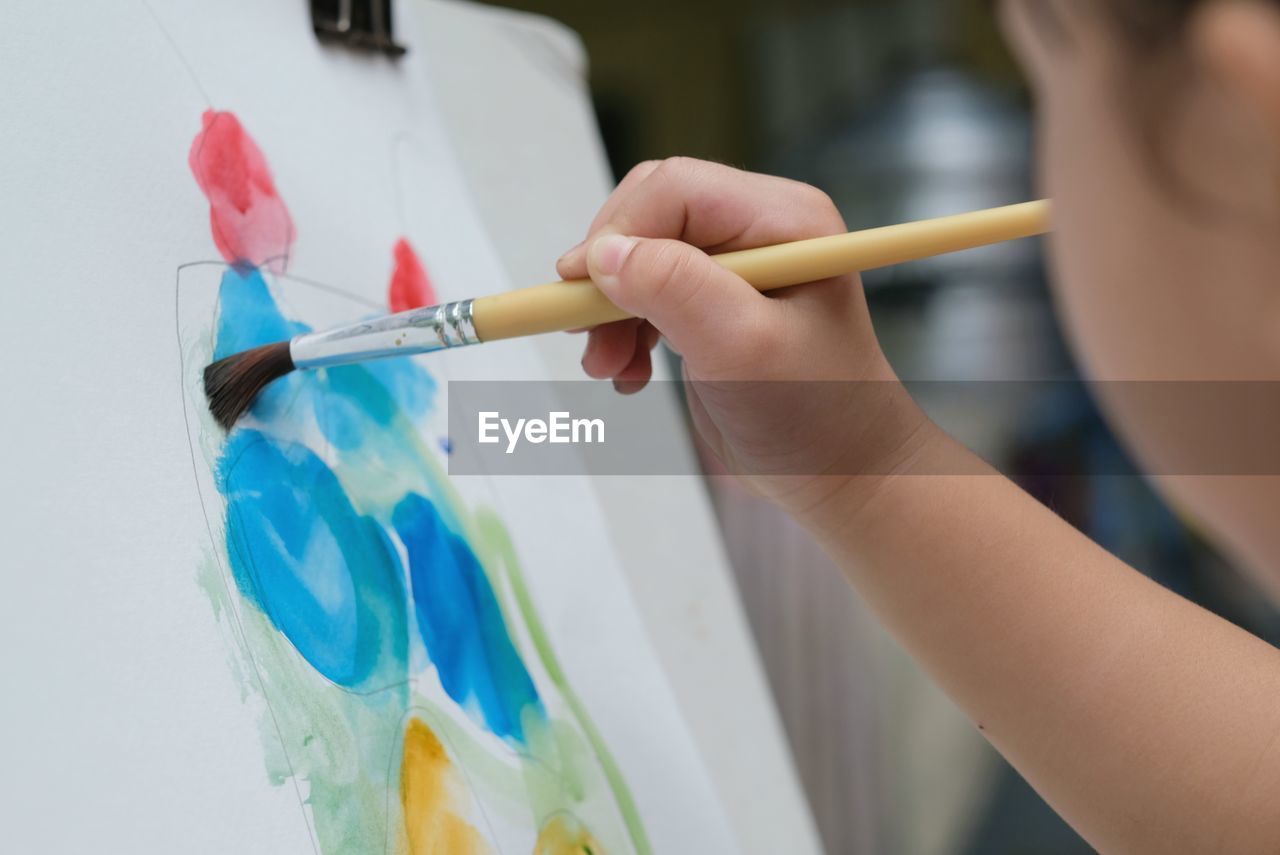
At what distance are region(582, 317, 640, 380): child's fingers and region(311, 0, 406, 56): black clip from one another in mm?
223

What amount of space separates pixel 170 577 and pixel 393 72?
1.22 feet

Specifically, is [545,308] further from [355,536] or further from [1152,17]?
[1152,17]

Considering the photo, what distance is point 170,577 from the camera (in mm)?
415

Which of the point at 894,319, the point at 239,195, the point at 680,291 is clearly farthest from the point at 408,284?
the point at 894,319

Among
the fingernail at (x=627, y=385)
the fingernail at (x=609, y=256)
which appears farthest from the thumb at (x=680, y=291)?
the fingernail at (x=627, y=385)

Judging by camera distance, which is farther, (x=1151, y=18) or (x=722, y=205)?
(x=722, y=205)

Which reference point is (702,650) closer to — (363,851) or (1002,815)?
(363,851)

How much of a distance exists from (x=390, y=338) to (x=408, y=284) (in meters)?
0.14

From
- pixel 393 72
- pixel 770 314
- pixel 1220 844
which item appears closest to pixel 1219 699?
pixel 1220 844

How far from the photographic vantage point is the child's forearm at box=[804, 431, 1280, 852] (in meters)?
0.51

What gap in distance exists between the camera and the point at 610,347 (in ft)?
1.82

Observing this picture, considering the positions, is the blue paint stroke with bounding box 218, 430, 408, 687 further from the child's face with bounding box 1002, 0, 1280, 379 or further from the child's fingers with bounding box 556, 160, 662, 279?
the child's face with bounding box 1002, 0, 1280, 379

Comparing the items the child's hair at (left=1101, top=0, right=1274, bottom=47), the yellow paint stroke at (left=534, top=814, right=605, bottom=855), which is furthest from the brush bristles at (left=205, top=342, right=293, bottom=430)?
the child's hair at (left=1101, top=0, right=1274, bottom=47)

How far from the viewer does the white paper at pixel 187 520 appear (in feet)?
1.22
